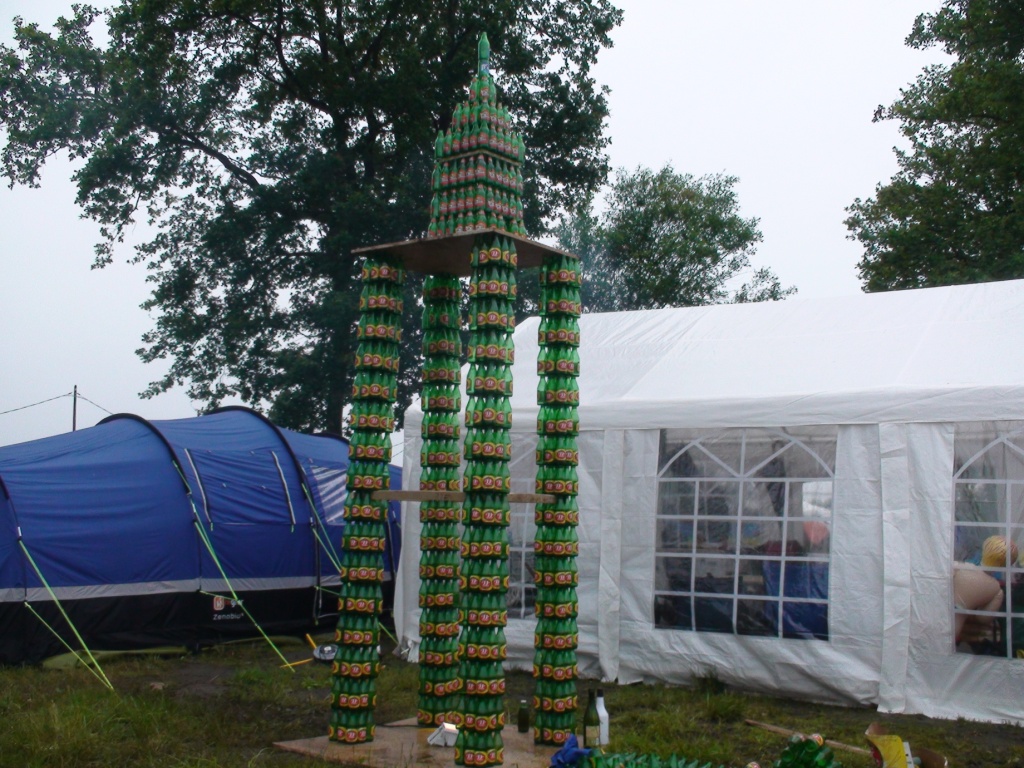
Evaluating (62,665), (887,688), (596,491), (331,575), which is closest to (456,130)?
(596,491)

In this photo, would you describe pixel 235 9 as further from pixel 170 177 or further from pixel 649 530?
pixel 649 530

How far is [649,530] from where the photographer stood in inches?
311

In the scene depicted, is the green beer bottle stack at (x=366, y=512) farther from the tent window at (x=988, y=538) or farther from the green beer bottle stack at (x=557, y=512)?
the tent window at (x=988, y=538)

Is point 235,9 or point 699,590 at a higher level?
point 235,9

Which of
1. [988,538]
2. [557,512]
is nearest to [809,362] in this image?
[988,538]

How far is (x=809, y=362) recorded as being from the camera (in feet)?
25.7

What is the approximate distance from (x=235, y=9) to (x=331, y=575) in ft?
35.2

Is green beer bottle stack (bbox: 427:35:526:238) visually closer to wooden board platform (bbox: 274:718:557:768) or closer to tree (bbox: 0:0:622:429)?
wooden board platform (bbox: 274:718:557:768)

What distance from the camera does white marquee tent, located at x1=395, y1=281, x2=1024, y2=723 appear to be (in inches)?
263

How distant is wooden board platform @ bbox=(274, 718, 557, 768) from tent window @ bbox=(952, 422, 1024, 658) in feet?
9.62

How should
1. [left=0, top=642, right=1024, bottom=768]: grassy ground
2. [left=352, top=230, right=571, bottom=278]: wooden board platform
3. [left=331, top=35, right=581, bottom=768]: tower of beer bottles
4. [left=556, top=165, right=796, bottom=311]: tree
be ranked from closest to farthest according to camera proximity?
[left=331, top=35, right=581, bottom=768]: tower of beer bottles, [left=0, top=642, right=1024, bottom=768]: grassy ground, [left=352, top=230, right=571, bottom=278]: wooden board platform, [left=556, top=165, right=796, bottom=311]: tree

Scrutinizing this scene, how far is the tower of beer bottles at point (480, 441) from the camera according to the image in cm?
533

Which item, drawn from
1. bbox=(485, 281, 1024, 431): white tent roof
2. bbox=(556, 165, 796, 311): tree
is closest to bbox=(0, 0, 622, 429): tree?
bbox=(556, 165, 796, 311): tree

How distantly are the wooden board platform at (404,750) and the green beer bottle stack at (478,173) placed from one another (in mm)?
2812
